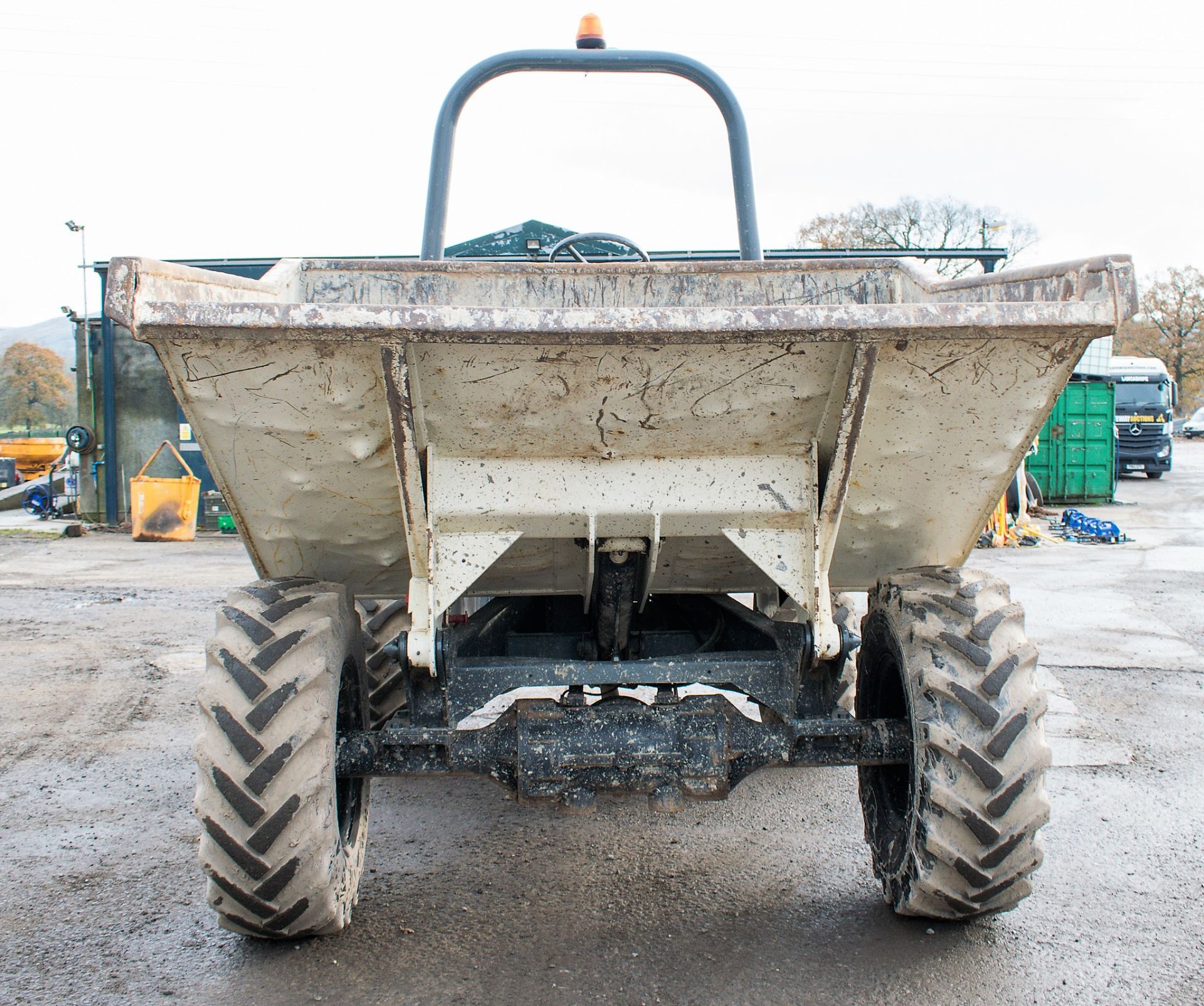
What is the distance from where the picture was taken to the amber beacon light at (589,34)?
151 inches

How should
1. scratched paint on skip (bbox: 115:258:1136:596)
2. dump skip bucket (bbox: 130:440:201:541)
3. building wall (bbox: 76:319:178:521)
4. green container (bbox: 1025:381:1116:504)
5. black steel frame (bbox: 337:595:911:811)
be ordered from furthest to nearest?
green container (bbox: 1025:381:1116:504) → building wall (bbox: 76:319:178:521) → dump skip bucket (bbox: 130:440:201:541) → black steel frame (bbox: 337:595:911:811) → scratched paint on skip (bbox: 115:258:1136:596)

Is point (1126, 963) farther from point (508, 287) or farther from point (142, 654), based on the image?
point (142, 654)

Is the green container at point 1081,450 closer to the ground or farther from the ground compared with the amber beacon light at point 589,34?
closer to the ground

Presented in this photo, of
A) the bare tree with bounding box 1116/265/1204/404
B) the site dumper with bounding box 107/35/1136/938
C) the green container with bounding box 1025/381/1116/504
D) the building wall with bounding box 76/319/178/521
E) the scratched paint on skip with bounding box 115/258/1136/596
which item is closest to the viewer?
the scratched paint on skip with bounding box 115/258/1136/596

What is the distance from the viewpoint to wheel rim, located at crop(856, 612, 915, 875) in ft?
10.3

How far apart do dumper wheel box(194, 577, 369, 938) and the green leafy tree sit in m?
58.3

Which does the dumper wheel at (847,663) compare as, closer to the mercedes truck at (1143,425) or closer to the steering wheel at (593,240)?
the steering wheel at (593,240)

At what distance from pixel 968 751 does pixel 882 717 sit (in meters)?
0.67

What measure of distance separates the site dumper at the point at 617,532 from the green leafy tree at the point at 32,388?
58.2 meters

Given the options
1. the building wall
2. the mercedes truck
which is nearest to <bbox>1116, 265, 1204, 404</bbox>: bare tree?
the mercedes truck

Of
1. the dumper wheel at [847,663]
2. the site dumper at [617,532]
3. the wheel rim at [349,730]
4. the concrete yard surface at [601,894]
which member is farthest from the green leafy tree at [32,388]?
the site dumper at [617,532]

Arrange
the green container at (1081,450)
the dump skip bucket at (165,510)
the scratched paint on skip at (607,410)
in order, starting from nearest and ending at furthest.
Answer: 1. the scratched paint on skip at (607,410)
2. the dump skip bucket at (165,510)
3. the green container at (1081,450)

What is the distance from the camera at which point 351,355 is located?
2396 mm

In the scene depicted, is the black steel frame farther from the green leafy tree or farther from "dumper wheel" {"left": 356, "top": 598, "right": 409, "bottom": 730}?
the green leafy tree
